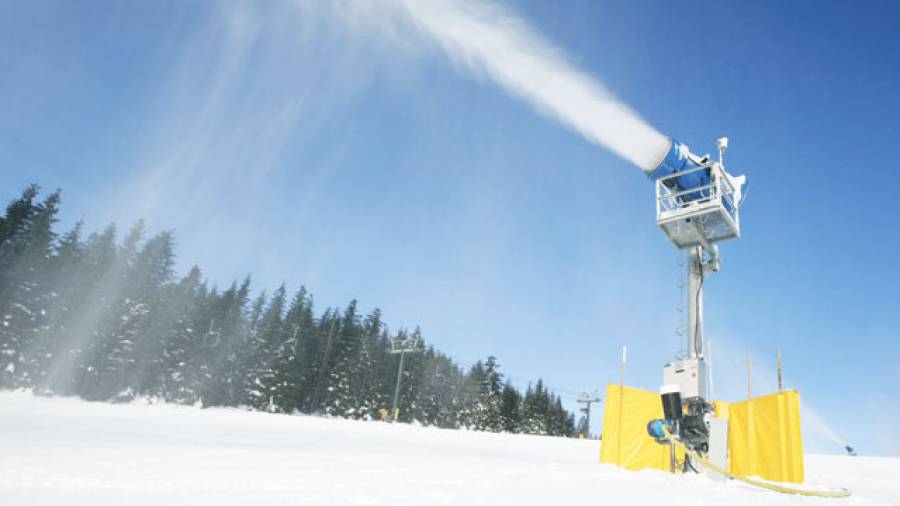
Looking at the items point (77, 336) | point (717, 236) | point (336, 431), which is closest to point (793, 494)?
point (717, 236)

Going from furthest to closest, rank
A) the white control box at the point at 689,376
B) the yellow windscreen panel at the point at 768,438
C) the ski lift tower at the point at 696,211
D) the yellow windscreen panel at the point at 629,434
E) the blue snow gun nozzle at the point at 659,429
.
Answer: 1. the ski lift tower at the point at 696,211
2. the white control box at the point at 689,376
3. the yellow windscreen panel at the point at 629,434
4. the blue snow gun nozzle at the point at 659,429
5. the yellow windscreen panel at the point at 768,438

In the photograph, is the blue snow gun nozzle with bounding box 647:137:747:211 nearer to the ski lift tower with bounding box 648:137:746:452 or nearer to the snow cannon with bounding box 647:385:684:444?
the ski lift tower with bounding box 648:137:746:452

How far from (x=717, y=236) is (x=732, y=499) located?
12857 mm

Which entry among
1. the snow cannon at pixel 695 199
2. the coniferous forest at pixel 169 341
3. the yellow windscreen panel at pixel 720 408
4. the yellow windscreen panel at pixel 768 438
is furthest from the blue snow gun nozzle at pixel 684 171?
the coniferous forest at pixel 169 341

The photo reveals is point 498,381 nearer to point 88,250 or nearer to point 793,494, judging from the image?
point 88,250

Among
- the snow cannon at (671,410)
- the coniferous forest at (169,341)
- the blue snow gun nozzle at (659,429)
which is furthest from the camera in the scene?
the coniferous forest at (169,341)

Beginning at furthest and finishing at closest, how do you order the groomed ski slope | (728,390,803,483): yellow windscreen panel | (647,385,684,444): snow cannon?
(647,385,684,444): snow cannon, (728,390,803,483): yellow windscreen panel, the groomed ski slope

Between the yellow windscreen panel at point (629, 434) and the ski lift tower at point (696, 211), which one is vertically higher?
the ski lift tower at point (696, 211)

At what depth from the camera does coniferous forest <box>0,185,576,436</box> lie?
4294cm

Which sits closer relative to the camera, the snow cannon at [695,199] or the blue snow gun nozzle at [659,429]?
the blue snow gun nozzle at [659,429]

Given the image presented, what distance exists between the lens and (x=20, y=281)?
138 ft

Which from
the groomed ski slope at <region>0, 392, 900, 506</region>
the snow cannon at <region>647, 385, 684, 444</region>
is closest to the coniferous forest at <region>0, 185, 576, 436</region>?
the groomed ski slope at <region>0, 392, 900, 506</region>

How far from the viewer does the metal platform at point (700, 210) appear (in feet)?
53.8

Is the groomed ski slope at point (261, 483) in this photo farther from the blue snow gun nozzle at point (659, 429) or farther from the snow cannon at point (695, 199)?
the snow cannon at point (695, 199)
